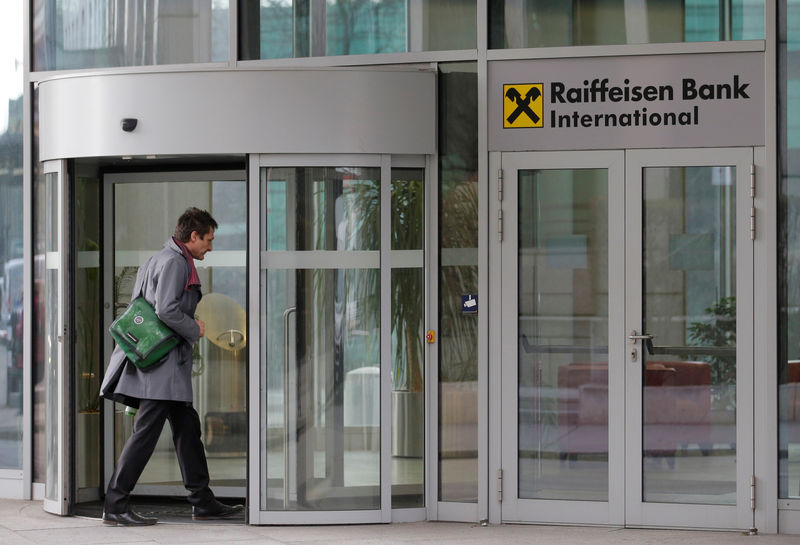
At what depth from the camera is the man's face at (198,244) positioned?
7383 millimetres

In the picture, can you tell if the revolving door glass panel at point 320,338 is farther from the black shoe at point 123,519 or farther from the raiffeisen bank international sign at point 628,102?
the raiffeisen bank international sign at point 628,102

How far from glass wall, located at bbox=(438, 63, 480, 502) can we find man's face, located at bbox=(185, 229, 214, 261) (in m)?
1.35

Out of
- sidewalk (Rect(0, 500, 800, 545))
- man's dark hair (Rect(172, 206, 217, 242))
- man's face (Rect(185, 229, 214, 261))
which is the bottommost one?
sidewalk (Rect(0, 500, 800, 545))

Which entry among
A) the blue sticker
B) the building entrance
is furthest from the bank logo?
the blue sticker

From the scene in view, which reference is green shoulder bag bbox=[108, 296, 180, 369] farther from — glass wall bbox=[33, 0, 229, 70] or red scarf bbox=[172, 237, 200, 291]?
glass wall bbox=[33, 0, 229, 70]

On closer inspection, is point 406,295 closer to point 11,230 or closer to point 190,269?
point 190,269

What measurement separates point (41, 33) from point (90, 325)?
192 centimetres

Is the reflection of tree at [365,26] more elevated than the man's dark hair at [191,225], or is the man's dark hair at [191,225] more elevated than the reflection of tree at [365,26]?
the reflection of tree at [365,26]

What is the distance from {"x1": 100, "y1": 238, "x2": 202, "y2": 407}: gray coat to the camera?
23.5 ft

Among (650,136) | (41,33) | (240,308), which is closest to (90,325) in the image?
(240,308)

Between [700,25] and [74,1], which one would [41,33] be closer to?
[74,1]

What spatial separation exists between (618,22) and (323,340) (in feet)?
8.18

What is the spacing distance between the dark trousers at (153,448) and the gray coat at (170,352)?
100 mm

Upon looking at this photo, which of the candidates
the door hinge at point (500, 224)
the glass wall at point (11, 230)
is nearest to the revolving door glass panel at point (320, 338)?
the door hinge at point (500, 224)
